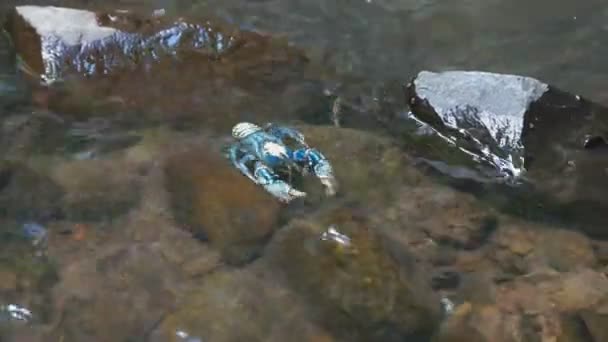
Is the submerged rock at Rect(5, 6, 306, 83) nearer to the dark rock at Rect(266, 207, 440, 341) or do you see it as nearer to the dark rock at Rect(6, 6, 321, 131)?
→ the dark rock at Rect(6, 6, 321, 131)

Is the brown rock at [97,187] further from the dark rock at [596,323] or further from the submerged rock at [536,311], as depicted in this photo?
the dark rock at [596,323]

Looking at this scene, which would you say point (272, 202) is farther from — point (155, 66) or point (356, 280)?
point (155, 66)

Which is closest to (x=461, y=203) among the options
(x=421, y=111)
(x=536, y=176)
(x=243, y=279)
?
(x=536, y=176)

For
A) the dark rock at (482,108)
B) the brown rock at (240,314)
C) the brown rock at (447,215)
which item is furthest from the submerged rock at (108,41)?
the brown rock at (240,314)

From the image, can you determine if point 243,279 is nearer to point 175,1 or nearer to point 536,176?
point 536,176

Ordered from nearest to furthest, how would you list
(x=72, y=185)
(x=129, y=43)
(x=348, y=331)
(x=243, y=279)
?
(x=348, y=331) < (x=243, y=279) < (x=72, y=185) < (x=129, y=43)
